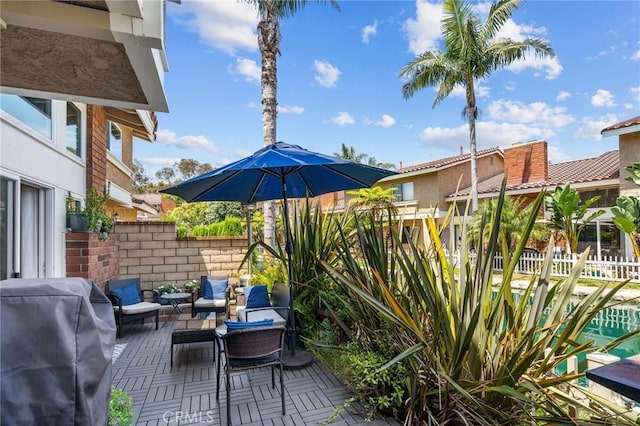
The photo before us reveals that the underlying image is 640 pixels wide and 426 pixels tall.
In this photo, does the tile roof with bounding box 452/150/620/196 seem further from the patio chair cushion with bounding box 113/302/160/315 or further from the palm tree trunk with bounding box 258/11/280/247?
the patio chair cushion with bounding box 113/302/160/315

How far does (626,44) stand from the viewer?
1340 centimetres

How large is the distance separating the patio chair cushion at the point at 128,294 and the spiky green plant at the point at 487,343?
19.5 ft

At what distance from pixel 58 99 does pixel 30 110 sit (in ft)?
7.65

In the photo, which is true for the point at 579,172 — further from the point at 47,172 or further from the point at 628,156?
the point at 47,172

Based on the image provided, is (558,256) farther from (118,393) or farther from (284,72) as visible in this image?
(118,393)

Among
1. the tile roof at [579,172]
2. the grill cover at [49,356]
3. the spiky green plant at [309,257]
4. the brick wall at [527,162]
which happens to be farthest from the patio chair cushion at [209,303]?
the brick wall at [527,162]

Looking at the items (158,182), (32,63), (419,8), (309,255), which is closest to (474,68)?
(419,8)

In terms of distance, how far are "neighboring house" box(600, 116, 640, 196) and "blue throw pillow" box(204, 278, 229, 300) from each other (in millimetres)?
16567

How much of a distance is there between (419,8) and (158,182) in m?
40.0

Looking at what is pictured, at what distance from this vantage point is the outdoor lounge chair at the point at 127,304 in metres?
6.50

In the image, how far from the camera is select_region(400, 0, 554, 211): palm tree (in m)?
17.2

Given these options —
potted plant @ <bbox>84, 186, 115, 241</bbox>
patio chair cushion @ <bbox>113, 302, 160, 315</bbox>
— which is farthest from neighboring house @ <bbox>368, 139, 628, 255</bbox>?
potted plant @ <bbox>84, 186, 115, 241</bbox>

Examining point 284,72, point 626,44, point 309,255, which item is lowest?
point 309,255

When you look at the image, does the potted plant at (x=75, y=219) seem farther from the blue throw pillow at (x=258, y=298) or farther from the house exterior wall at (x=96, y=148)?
the blue throw pillow at (x=258, y=298)
